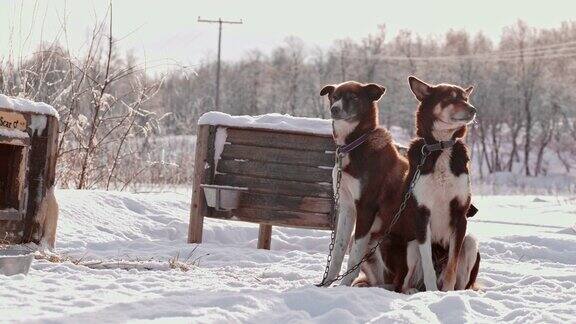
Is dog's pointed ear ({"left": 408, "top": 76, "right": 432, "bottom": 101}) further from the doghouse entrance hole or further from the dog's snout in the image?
the doghouse entrance hole

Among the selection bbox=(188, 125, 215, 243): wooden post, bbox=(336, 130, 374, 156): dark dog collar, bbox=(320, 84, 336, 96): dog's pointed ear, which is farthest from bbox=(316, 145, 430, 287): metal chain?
bbox=(188, 125, 215, 243): wooden post

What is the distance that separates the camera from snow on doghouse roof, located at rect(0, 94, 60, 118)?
651 cm

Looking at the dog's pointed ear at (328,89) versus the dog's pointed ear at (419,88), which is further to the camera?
the dog's pointed ear at (328,89)

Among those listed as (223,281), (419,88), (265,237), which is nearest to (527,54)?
(265,237)

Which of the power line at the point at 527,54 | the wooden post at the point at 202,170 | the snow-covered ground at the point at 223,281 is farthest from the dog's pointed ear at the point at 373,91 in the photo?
the power line at the point at 527,54

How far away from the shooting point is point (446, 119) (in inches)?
203

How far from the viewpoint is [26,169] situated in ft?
22.4

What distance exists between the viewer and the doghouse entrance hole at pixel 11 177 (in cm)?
677

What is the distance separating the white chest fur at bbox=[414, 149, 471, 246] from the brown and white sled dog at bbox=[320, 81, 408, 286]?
0.36m

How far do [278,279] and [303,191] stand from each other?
2.13m

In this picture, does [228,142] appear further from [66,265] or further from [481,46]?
[481,46]

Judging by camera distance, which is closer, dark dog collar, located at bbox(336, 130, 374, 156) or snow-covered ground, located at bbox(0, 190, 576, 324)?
snow-covered ground, located at bbox(0, 190, 576, 324)

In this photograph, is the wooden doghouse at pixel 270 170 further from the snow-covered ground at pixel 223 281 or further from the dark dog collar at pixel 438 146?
the dark dog collar at pixel 438 146

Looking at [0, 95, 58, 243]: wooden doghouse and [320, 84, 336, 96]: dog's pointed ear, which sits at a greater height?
[320, 84, 336, 96]: dog's pointed ear
